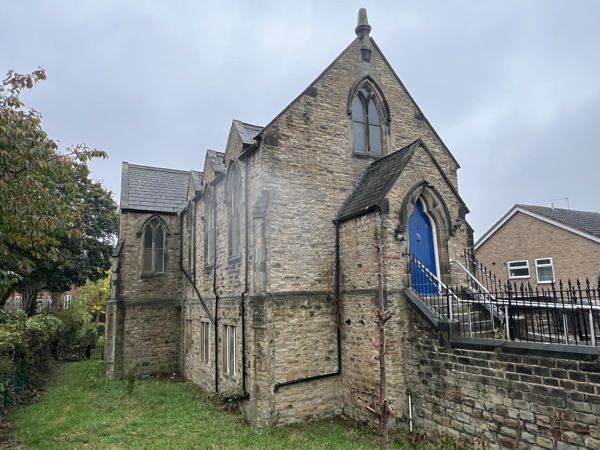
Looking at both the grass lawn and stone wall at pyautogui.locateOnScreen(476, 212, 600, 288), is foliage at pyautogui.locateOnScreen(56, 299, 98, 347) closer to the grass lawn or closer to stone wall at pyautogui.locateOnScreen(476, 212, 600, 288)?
the grass lawn

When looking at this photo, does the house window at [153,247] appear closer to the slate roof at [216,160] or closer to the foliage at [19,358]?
the foliage at [19,358]

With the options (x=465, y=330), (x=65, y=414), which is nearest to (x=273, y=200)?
(x=465, y=330)

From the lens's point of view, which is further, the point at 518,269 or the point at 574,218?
the point at 518,269

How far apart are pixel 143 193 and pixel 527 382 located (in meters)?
19.7

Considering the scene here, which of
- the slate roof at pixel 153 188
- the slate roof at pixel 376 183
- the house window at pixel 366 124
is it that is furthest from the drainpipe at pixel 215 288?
the slate roof at pixel 153 188

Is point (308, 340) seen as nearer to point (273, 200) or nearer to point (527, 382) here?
point (273, 200)

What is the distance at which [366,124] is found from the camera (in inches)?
537

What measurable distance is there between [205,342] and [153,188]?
10543 mm

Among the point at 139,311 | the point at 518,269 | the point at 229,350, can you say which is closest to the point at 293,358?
the point at 229,350

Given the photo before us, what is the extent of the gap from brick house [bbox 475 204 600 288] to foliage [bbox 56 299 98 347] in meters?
28.1

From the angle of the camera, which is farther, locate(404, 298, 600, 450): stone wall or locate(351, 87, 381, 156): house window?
locate(351, 87, 381, 156): house window

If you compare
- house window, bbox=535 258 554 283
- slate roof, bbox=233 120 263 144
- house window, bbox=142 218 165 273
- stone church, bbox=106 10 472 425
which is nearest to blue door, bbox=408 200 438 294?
stone church, bbox=106 10 472 425

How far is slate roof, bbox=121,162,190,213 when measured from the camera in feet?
68.4

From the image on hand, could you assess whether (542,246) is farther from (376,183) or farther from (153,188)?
(153,188)
